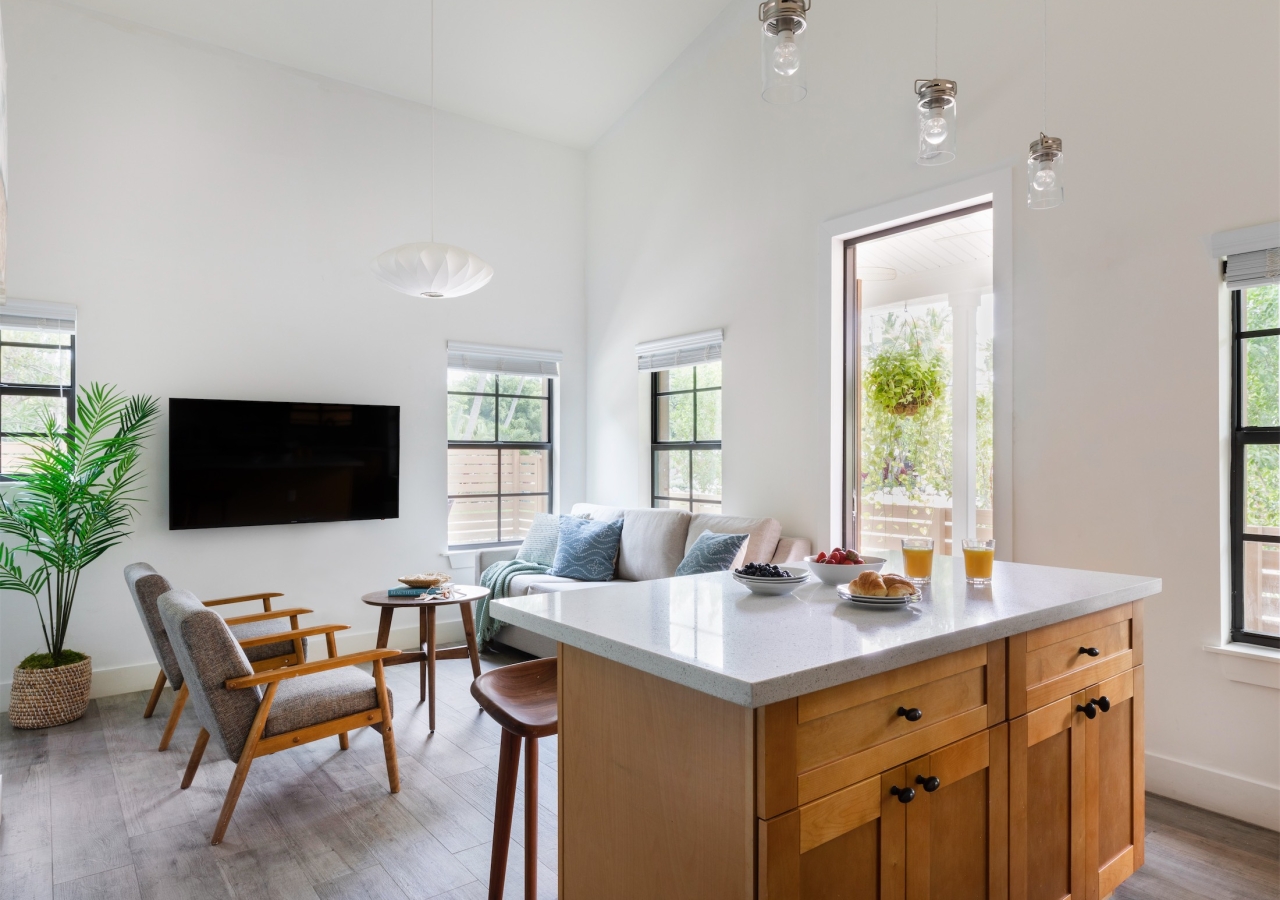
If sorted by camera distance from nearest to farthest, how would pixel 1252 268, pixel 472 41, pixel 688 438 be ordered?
pixel 1252 268 → pixel 472 41 → pixel 688 438

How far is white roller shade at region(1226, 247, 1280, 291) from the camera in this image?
2533 mm

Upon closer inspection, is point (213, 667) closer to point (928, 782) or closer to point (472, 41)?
point (928, 782)

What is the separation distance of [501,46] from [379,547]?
3.23m

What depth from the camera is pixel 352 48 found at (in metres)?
4.53

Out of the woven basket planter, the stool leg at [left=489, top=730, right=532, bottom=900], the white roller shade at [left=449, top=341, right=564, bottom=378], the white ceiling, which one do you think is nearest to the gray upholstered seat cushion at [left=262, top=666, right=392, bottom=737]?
the stool leg at [left=489, top=730, right=532, bottom=900]

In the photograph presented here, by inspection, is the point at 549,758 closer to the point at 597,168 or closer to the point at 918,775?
the point at 918,775

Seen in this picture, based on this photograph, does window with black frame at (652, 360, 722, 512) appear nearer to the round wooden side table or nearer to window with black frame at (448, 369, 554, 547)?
window with black frame at (448, 369, 554, 547)

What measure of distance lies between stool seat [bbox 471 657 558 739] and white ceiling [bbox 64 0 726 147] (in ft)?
12.8

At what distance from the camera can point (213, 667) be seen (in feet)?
8.07

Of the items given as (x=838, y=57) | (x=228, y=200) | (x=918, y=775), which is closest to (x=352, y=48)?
(x=228, y=200)

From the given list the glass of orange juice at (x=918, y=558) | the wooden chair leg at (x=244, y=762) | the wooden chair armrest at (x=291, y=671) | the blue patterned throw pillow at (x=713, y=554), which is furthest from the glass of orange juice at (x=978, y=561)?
the wooden chair leg at (x=244, y=762)

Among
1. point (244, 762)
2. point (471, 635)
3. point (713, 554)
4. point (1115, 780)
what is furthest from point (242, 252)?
point (1115, 780)

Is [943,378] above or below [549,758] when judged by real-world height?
above

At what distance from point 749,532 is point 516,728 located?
251 centimetres
